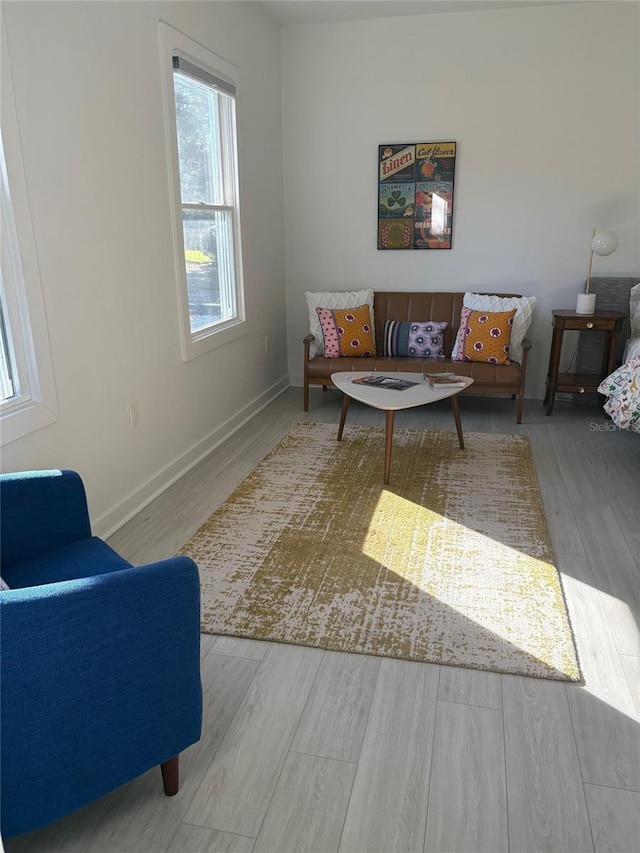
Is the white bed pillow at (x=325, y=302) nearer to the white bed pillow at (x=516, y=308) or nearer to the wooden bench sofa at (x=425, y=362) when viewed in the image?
the wooden bench sofa at (x=425, y=362)

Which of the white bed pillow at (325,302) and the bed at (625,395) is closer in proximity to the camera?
the bed at (625,395)

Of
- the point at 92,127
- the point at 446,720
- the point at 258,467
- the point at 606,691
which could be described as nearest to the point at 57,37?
the point at 92,127

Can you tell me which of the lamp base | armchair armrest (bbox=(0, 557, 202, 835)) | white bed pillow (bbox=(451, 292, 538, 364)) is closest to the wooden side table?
the lamp base

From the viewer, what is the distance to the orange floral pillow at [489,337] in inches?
179

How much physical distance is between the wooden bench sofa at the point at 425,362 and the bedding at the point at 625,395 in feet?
2.18

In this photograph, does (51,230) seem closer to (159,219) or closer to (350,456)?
(159,219)

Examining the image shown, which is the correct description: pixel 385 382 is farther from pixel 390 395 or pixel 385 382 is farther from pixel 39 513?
pixel 39 513

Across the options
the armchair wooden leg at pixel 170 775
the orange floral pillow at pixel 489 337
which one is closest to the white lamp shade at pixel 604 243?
the orange floral pillow at pixel 489 337

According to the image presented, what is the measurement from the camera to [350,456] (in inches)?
152

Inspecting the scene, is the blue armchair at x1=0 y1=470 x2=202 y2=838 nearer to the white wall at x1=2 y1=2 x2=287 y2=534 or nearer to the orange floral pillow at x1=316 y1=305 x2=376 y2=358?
the white wall at x1=2 y1=2 x2=287 y2=534

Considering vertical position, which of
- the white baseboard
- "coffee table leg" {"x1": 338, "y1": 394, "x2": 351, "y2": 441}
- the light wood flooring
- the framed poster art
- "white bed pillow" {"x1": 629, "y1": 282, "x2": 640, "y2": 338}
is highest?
the framed poster art

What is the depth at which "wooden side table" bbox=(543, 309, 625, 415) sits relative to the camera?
14.6 feet

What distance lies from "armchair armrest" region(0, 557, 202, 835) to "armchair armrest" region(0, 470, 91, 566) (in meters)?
0.70

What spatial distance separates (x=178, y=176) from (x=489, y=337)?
2.39 metres
